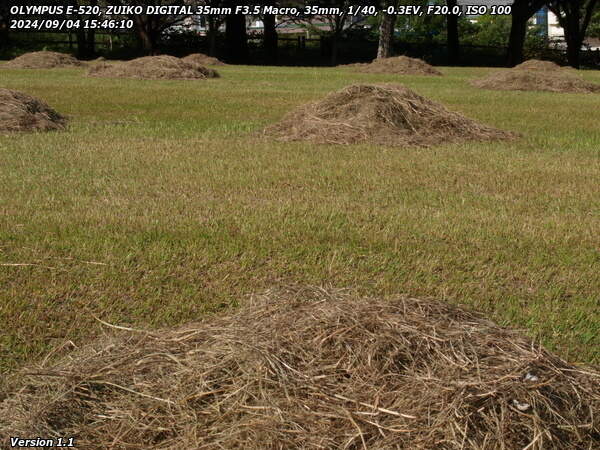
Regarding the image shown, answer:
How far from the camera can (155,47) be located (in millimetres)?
37688

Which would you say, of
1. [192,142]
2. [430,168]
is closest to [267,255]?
[430,168]

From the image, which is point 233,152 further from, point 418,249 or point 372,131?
point 418,249

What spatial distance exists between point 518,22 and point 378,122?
31.0 metres

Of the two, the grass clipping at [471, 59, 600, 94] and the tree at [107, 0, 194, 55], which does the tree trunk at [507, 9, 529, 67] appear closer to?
the tree at [107, 0, 194, 55]

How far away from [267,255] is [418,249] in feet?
3.34

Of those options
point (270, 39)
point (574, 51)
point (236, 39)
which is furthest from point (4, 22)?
point (574, 51)

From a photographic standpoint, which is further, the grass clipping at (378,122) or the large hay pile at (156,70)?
the large hay pile at (156,70)

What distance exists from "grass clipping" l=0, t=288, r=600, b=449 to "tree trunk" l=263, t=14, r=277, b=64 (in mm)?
37235

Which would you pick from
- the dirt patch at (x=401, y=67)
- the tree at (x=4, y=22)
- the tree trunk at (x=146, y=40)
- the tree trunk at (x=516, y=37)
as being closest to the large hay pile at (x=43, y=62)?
the tree trunk at (x=146, y=40)

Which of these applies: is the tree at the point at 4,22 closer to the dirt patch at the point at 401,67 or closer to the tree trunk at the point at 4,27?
the tree trunk at the point at 4,27

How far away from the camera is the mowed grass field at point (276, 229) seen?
4.62 meters

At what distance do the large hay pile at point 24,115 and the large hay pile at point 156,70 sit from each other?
1037cm

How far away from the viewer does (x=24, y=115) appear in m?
10.5

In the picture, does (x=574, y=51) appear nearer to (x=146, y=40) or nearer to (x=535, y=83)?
(x=146, y=40)
